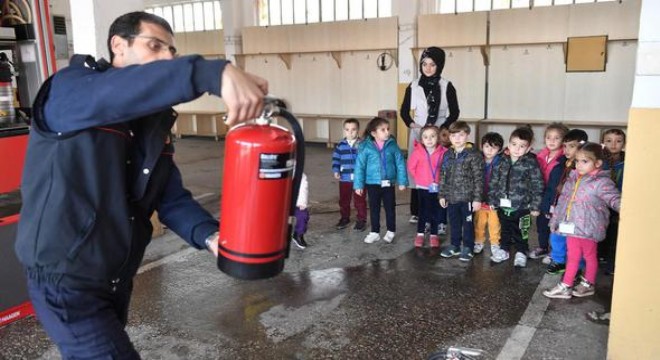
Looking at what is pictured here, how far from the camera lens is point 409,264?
15.9ft

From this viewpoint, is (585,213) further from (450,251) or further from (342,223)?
(342,223)

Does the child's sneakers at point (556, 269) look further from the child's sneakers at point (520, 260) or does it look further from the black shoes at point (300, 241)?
the black shoes at point (300, 241)

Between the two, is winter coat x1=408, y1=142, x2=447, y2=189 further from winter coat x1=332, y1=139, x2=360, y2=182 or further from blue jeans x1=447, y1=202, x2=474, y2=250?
winter coat x1=332, y1=139, x2=360, y2=182

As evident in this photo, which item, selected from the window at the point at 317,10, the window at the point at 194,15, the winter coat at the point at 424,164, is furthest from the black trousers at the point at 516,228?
the window at the point at 194,15

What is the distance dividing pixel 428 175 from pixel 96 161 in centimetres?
398

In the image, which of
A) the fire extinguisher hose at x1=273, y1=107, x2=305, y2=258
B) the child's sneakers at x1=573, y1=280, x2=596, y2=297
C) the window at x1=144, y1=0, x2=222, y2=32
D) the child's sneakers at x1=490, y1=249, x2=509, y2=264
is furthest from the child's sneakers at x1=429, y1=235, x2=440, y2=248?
the window at x1=144, y1=0, x2=222, y2=32

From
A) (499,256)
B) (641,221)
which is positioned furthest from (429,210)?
(641,221)

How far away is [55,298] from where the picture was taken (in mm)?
1657

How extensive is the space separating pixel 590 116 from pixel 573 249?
685 cm

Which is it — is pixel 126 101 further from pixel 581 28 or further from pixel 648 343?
pixel 581 28

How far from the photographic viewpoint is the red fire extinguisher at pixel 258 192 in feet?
5.56

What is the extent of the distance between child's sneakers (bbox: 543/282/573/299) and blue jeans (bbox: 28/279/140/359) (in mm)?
3220

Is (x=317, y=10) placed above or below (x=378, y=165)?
above

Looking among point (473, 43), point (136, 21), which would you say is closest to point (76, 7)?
point (136, 21)
